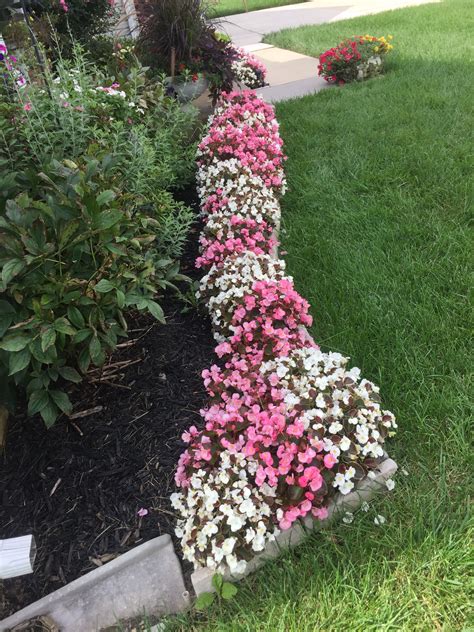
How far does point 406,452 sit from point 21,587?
1470 mm

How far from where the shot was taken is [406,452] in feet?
6.53

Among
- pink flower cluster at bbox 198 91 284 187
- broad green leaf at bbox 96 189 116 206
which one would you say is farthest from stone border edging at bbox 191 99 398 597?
pink flower cluster at bbox 198 91 284 187

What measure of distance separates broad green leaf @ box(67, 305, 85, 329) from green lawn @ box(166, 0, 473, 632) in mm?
1011

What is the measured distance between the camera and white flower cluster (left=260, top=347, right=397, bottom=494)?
174 centimetres

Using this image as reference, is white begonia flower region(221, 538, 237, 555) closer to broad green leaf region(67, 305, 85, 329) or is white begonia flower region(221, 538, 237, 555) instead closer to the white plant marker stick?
the white plant marker stick

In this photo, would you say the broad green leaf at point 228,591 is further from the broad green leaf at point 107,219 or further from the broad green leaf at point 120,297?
the broad green leaf at point 107,219

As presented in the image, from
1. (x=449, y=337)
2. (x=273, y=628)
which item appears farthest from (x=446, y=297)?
(x=273, y=628)

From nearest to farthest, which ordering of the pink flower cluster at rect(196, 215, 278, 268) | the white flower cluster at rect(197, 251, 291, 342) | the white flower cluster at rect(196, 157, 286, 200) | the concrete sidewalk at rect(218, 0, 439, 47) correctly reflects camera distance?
the white flower cluster at rect(197, 251, 291, 342), the pink flower cluster at rect(196, 215, 278, 268), the white flower cluster at rect(196, 157, 286, 200), the concrete sidewalk at rect(218, 0, 439, 47)

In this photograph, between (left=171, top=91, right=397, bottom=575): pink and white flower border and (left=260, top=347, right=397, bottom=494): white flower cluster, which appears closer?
(left=171, top=91, right=397, bottom=575): pink and white flower border

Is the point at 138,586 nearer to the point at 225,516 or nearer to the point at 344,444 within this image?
the point at 225,516

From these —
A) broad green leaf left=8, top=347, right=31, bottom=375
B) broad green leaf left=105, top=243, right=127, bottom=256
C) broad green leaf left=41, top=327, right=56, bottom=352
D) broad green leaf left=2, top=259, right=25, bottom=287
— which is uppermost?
broad green leaf left=2, top=259, right=25, bottom=287

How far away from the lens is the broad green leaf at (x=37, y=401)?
1.79 metres

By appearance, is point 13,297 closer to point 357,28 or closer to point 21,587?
point 21,587

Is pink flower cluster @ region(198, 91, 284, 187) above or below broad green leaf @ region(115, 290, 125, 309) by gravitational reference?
below
